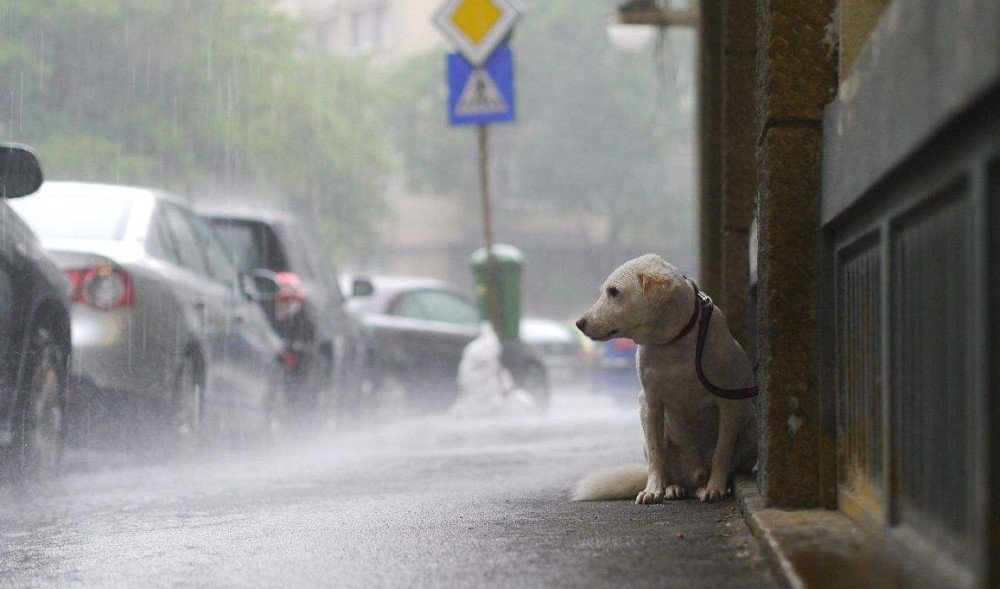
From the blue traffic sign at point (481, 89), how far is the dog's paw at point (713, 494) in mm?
8974

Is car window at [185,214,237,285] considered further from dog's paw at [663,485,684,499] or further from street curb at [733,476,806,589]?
street curb at [733,476,806,589]

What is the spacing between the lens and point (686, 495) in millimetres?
5750

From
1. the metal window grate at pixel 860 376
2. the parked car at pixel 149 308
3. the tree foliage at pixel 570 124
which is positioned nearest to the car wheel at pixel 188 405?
the parked car at pixel 149 308

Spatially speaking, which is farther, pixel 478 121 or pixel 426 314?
pixel 426 314

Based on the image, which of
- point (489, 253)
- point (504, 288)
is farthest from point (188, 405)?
point (504, 288)

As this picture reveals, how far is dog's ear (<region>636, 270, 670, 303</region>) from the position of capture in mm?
5375

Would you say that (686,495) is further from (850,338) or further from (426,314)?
(426,314)

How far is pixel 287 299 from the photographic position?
12.0 m

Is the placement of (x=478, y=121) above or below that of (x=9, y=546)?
above

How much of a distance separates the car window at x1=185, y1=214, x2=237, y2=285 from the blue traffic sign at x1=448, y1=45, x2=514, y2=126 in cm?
398

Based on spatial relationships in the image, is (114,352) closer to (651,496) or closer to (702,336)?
(651,496)

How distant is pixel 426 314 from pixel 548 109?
42.6 meters

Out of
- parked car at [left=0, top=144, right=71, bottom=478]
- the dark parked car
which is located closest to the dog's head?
parked car at [left=0, top=144, right=71, bottom=478]

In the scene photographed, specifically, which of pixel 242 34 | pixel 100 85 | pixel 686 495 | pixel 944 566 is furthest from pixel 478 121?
pixel 242 34
